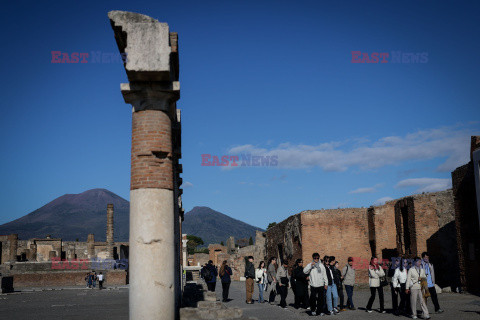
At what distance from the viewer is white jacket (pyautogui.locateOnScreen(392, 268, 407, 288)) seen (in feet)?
40.3

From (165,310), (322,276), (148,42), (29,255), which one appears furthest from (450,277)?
(29,255)

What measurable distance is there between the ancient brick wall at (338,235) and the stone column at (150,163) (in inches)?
634

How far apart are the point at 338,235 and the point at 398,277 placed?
→ 10.8m

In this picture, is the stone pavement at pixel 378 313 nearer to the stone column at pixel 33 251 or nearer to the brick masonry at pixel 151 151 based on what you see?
the brick masonry at pixel 151 151

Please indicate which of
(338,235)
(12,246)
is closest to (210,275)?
(338,235)

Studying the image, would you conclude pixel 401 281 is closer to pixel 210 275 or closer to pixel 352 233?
pixel 210 275

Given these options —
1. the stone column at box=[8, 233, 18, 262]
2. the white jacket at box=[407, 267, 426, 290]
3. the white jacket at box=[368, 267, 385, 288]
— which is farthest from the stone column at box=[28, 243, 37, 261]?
the white jacket at box=[407, 267, 426, 290]

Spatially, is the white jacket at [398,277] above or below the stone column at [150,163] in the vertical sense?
below

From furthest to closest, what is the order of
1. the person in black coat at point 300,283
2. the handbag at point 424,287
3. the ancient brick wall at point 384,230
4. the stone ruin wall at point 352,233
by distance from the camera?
the stone ruin wall at point 352,233 → the ancient brick wall at point 384,230 → the person in black coat at point 300,283 → the handbag at point 424,287

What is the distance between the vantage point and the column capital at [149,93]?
7.77 meters

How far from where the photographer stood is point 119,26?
301 inches

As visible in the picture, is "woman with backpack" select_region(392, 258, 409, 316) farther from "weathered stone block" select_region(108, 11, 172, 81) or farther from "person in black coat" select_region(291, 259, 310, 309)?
"weathered stone block" select_region(108, 11, 172, 81)

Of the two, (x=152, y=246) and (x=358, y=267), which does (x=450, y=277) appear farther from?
(x=152, y=246)

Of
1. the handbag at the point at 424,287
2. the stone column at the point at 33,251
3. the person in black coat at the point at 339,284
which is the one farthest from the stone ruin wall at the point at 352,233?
the stone column at the point at 33,251
